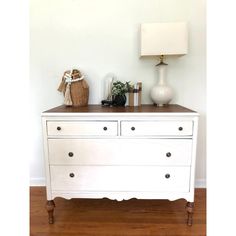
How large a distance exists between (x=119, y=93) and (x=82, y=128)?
53 centimetres

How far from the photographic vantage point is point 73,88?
6.66 feet

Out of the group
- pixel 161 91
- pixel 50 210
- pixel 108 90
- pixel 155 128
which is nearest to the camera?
pixel 155 128

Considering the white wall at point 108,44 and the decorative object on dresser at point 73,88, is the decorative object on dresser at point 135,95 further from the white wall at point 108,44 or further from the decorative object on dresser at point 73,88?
the decorative object on dresser at point 73,88

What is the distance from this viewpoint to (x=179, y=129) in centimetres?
168

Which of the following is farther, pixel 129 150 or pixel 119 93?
pixel 119 93

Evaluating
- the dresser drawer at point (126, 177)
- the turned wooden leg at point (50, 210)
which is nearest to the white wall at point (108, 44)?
the dresser drawer at point (126, 177)

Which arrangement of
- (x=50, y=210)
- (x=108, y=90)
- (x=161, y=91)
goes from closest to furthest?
1. (x=50, y=210)
2. (x=161, y=91)
3. (x=108, y=90)

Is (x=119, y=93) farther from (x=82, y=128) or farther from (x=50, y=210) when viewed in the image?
(x=50, y=210)

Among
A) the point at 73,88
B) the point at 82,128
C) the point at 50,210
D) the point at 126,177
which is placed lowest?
the point at 50,210

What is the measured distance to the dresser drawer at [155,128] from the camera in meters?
1.68

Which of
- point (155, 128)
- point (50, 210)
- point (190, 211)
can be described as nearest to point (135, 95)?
point (155, 128)

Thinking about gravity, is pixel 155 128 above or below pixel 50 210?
above
